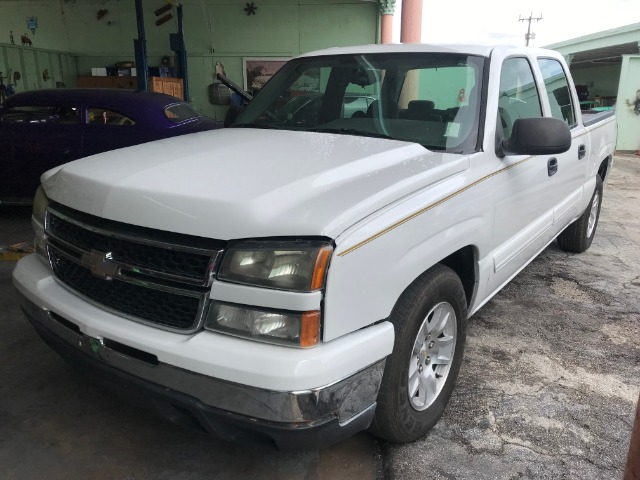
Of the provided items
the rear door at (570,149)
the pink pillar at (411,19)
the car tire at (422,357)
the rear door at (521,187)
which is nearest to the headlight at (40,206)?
the car tire at (422,357)

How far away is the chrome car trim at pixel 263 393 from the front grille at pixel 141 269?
154mm

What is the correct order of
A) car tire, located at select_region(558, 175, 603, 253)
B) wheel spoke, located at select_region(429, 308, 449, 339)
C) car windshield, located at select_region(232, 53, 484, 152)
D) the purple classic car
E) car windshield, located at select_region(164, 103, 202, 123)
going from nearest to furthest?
wheel spoke, located at select_region(429, 308, 449, 339), car windshield, located at select_region(232, 53, 484, 152), car tire, located at select_region(558, 175, 603, 253), the purple classic car, car windshield, located at select_region(164, 103, 202, 123)

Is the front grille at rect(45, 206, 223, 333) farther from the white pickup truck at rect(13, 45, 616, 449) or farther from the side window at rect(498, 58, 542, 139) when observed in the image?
the side window at rect(498, 58, 542, 139)

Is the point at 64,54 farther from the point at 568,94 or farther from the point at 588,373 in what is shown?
the point at 588,373

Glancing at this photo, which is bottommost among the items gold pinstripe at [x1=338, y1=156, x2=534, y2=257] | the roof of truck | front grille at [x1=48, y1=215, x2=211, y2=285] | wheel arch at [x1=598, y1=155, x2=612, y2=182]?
wheel arch at [x1=598, y1=155, x2=612, y2=182]

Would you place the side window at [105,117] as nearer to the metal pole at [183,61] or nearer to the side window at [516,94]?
the side window at [516,94]

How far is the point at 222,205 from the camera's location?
1.83 meters

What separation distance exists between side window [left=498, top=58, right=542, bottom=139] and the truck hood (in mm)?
714

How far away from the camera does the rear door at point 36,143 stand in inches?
247

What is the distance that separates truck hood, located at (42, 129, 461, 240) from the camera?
1804 mm

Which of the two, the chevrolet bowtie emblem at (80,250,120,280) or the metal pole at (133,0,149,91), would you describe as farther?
the metal pole at (133,0,149,91)

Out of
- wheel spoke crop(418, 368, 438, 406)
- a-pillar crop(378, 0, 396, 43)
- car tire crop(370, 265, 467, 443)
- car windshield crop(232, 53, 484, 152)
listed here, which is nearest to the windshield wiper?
car windshield crop(232, 53, 484, 152)

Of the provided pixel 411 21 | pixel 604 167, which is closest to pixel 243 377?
pixel 604 167

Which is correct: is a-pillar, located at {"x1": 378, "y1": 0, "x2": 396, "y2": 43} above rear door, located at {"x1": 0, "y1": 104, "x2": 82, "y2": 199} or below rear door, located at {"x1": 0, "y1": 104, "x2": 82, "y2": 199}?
above
